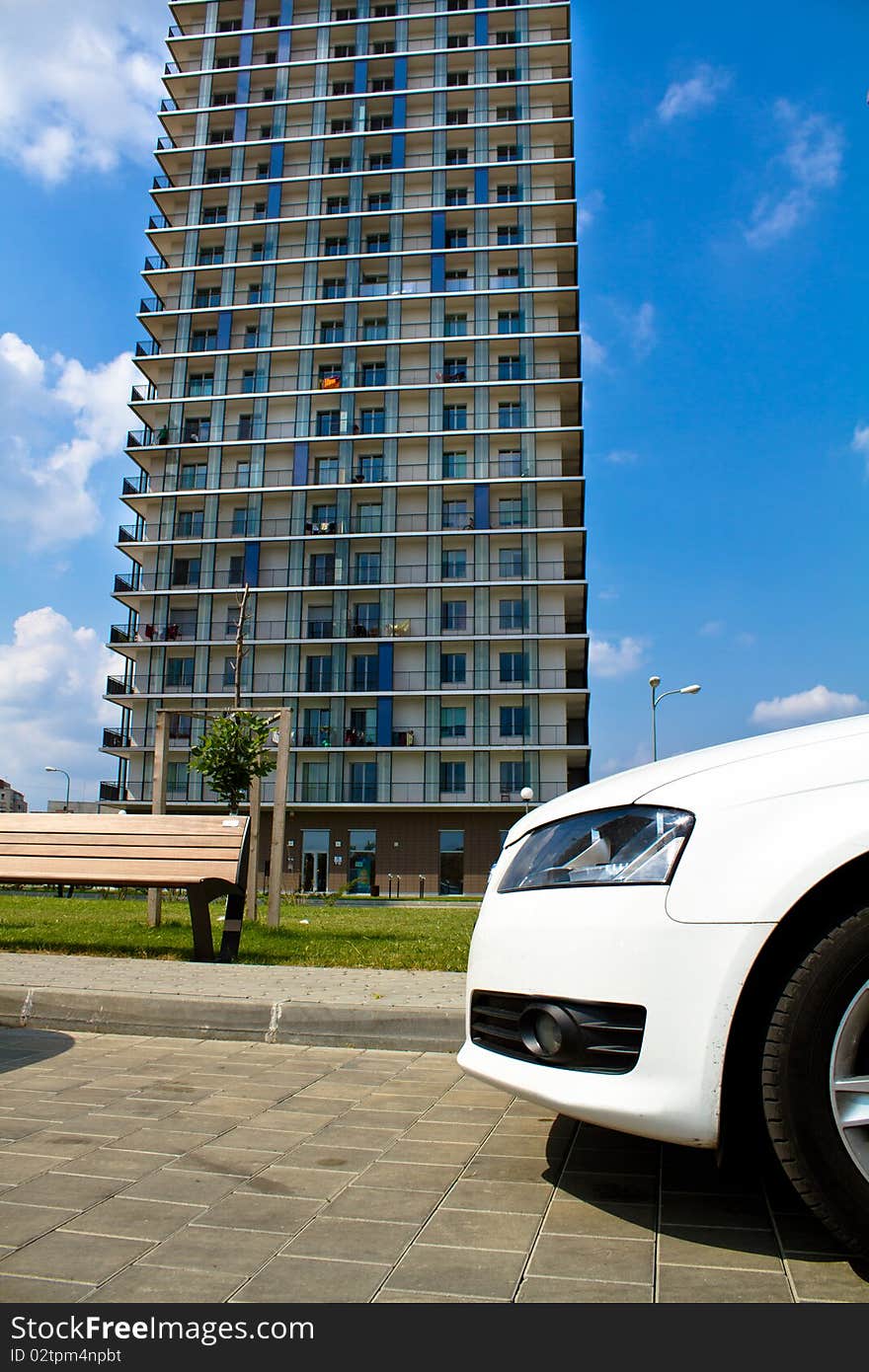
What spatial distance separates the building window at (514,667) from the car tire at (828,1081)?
3942 centimetres

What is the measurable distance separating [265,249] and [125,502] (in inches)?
587

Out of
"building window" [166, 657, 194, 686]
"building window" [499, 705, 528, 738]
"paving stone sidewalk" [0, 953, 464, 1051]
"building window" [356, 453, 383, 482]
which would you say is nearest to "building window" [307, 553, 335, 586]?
"building window" [356, 453, 383, 482]

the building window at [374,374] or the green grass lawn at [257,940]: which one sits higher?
the building window at [374,374]

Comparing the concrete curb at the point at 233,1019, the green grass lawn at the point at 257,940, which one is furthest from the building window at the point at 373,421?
the concrete curb at the point at 233,1019

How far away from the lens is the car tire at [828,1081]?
6.32 feet

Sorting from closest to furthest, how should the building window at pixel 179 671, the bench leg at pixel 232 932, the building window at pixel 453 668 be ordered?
the bench leg at pixel 232 932, the building window at pixel 453 668, the building window at pixel 179 671

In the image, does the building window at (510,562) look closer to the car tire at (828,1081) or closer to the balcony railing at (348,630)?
the balcony railing at (348,630)

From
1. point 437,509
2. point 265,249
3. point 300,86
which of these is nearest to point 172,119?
point 300,86

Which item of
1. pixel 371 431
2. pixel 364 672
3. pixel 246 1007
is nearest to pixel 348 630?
pixel 364 672

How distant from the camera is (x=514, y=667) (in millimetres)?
41594

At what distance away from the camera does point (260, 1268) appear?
6.58 ft

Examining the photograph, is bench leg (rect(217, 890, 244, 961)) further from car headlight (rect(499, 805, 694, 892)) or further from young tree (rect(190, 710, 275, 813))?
young tree (rect(190, 710, 275, 813))

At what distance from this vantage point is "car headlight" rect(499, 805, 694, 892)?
2213 millimetres

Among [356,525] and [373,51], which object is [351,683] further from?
[373,51]
